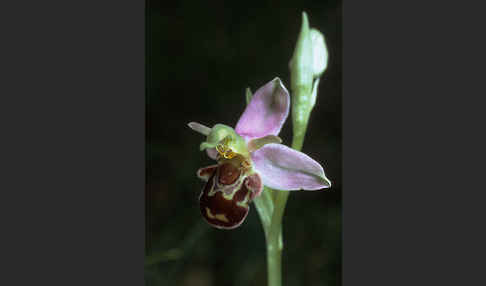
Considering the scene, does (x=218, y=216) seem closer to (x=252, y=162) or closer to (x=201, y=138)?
(x=252, y=162)

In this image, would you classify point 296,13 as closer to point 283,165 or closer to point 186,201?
point 283,165

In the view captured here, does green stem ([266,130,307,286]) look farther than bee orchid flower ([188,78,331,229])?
Yes

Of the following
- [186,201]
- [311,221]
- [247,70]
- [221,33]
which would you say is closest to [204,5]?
[221,33]

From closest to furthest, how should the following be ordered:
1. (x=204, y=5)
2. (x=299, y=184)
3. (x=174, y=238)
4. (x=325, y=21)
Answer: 1. (x=299, y=184)
2. (x=325, y=21)
3. (x=204, y=5)
4. (x=174, y=238)

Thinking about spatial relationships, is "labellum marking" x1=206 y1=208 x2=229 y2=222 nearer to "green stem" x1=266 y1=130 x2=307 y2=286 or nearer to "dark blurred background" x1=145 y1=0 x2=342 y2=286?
"green stem" x1=266 y1=130 x2=307 y2=286

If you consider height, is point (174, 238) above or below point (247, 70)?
below

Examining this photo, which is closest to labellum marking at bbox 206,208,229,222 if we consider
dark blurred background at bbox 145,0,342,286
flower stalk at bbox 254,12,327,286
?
flower stalk at bbox 254,12,327,286
